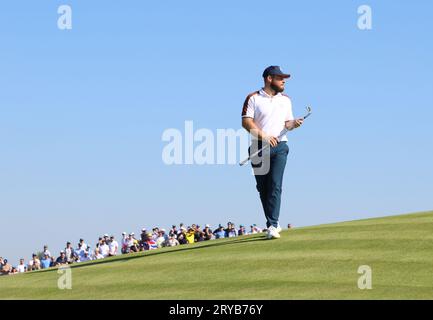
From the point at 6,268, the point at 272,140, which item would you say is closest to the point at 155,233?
the point at 6,268

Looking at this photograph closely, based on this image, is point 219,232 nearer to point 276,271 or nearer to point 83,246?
point 83,246

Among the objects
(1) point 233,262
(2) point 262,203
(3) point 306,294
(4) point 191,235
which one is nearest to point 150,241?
(4) point 191,235

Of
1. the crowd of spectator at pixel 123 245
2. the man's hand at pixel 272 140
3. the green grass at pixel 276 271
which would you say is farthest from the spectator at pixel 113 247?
the man's hand at pixel 272 140

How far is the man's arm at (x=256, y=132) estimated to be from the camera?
12836 mm

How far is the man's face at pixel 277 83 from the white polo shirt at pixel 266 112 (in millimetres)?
164

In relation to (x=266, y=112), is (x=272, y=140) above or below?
below

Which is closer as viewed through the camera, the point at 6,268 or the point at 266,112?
the point at 266,112

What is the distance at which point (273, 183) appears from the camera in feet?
42.6

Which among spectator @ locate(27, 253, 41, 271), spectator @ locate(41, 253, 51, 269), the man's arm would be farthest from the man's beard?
spectator @ locate(41, 253, 51, 269)

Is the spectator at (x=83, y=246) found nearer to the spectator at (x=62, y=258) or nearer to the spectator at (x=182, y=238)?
the spectator at (x=62, y=258)

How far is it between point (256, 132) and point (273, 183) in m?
0.96
